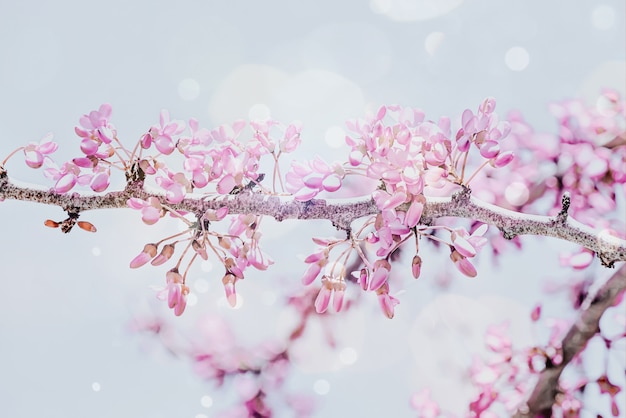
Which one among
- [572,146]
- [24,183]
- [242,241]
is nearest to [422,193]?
[242,241]

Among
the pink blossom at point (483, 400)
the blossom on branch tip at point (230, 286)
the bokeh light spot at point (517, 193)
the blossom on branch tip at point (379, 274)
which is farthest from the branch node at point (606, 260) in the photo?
the pink blossom at point (483, 400)

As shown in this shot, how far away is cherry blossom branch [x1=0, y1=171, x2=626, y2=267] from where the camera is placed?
1.73 metres

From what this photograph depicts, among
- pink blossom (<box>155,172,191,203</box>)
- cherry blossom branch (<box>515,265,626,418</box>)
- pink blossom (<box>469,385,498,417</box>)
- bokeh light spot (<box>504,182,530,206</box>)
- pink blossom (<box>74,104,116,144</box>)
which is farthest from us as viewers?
pink blossom (<box>469,385,498,417</box>)

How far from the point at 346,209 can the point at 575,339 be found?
2088mm

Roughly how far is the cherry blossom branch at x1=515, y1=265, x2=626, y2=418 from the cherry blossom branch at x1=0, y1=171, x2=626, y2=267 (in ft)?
4.41

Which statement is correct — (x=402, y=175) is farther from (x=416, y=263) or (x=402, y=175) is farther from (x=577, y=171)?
(x=577, y=171)

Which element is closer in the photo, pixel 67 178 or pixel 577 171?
pixel 67 178

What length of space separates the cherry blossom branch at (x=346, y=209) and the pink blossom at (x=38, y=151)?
4.8 inches

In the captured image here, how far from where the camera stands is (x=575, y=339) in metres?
3.12

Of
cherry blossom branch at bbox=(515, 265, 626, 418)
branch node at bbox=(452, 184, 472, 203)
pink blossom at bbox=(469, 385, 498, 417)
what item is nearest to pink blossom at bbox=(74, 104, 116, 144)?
branch node at bbox=(452, 184, 472, 203)

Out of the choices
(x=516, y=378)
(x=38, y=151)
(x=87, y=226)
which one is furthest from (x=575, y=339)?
(x=38, y=151)

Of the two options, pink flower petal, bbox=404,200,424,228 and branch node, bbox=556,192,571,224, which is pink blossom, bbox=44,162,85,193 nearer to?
pink flower petal, bbox=404,200,424,228

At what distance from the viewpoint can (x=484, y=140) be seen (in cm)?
168

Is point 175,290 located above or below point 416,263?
below
